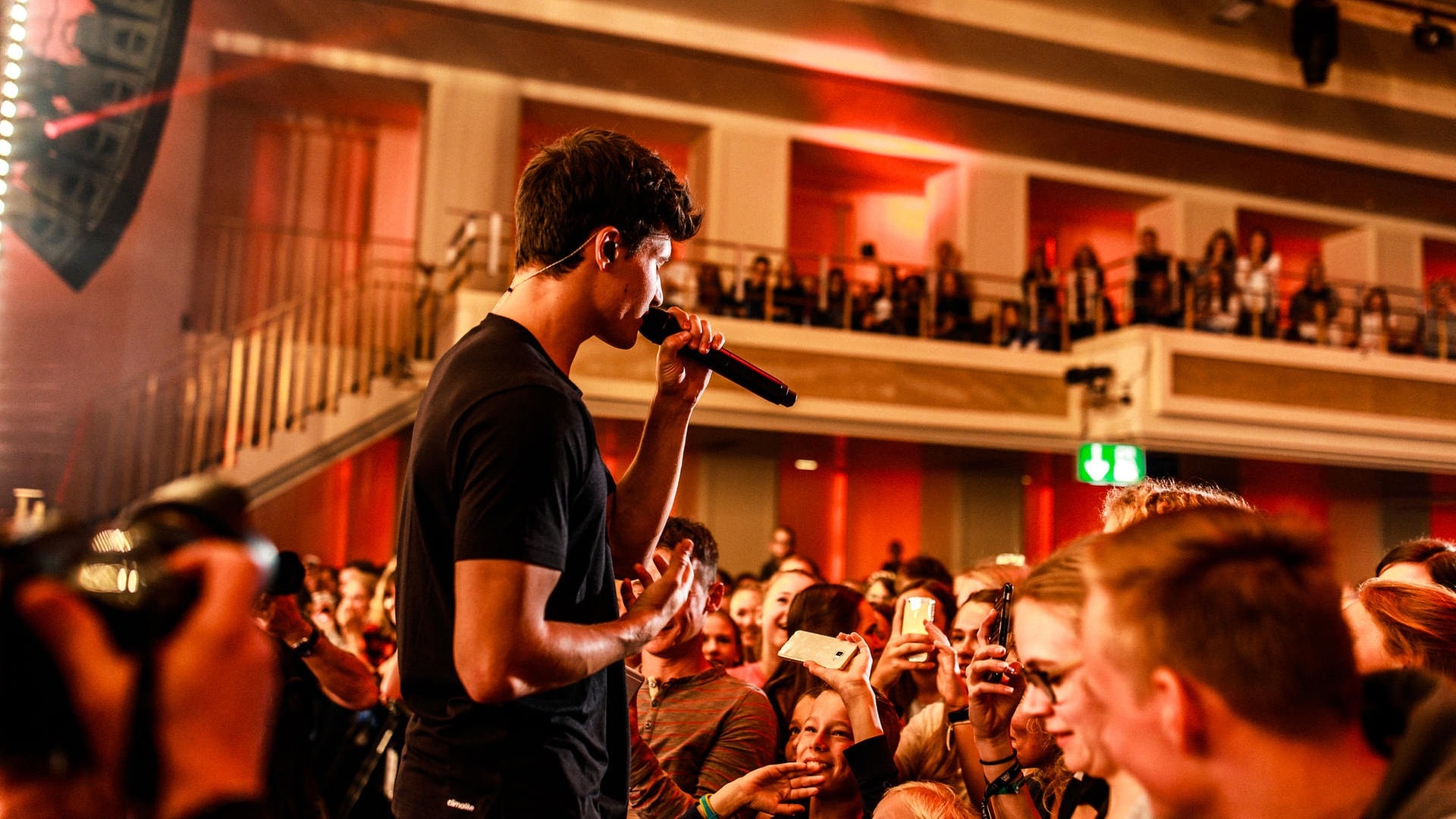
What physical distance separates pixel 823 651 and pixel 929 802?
36cm

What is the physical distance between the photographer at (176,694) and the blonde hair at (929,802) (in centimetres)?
175

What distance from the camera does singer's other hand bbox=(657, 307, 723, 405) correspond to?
1.83 m

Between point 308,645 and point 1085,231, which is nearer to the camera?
point 308,645

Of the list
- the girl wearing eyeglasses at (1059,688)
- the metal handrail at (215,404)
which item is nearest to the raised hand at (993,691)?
the girl wearing eyeglasses at (1059,688)

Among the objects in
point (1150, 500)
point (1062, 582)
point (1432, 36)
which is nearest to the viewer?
point (1062, 582)

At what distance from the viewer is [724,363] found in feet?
6.26

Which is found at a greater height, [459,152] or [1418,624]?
[459,152]

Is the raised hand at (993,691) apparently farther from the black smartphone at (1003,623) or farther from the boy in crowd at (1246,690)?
the boy in crowd at (1246,690)

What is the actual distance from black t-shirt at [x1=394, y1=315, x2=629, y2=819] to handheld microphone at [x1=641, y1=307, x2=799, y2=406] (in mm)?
286

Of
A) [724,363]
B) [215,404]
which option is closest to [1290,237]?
→ [215,404]

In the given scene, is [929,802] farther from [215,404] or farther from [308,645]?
[215,404]

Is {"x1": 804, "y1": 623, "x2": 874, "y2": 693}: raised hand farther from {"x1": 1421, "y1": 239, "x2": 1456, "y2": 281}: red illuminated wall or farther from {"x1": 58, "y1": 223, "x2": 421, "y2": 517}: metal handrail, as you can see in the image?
{"x1": 1421, "y1": 239, "x2": 1456, "y2": 281}: red illuminated wall

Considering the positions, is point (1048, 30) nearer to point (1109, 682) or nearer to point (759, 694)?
point (759, 694)

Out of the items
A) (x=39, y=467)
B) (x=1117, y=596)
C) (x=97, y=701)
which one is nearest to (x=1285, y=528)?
(x=1117, y=596)
